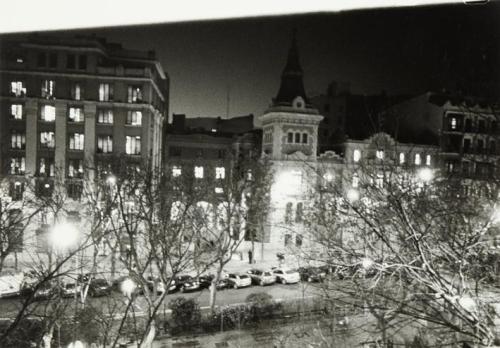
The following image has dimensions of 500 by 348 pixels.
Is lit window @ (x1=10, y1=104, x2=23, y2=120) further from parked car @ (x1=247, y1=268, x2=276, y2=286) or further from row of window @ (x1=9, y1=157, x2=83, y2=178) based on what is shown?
parked car @ (x1=247, y1=268, x2=276, y2=286)

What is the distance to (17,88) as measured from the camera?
104 feet

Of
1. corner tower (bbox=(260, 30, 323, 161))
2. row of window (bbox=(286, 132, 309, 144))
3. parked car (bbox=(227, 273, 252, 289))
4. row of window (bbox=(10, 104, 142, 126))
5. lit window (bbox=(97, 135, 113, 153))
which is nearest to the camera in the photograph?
parked car (bbox=(227, 273, 252, 289))

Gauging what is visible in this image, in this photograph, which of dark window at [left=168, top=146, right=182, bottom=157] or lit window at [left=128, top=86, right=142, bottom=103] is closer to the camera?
lit window at [left=128, top=86, right=142, bottom=103]

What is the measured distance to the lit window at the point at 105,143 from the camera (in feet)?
107

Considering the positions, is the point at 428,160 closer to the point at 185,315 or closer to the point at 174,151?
the point at 174,151

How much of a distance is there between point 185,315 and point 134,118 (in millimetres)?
20657

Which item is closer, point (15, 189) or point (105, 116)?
point (15, 189)

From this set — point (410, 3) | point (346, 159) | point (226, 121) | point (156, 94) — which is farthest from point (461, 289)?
point (226, 121)

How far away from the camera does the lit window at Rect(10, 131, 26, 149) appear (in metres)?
31.3

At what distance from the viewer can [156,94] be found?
121 feet

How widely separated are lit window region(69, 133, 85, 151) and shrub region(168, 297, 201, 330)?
1973cm

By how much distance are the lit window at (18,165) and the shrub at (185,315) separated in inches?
820

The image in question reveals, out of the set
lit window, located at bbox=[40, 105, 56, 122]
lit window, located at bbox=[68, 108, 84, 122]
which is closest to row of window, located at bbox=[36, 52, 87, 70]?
lit window, located at bbox=[40, 105, 56, 122]

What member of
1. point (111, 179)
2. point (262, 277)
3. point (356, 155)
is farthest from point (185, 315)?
point (356, 155)
